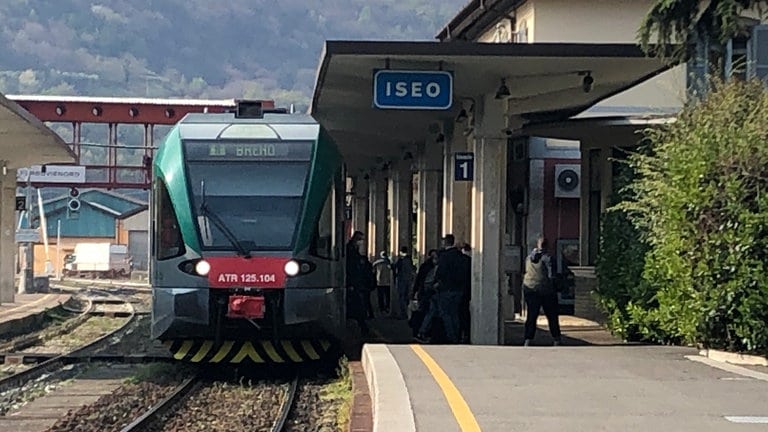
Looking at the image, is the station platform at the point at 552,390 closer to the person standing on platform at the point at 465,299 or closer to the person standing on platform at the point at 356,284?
the person standing on platform at the point at 465,299

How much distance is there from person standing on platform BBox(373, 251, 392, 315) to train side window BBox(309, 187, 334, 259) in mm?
11588

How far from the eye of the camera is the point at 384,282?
28531 millimetres

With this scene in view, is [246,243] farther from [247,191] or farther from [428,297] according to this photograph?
[428,297]

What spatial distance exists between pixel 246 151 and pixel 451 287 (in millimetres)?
3654

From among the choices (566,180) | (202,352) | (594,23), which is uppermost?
(594,23)

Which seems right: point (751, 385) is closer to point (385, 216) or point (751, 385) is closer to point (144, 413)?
point (144, 413)

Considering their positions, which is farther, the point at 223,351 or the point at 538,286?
the point at 538,286

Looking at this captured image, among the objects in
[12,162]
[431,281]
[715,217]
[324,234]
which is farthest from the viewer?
[12,162]

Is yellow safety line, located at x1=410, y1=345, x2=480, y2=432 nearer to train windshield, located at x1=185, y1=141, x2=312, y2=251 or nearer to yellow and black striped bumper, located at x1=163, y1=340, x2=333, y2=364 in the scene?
train windshield, located at x1=185, y1=141, x2=312, y2=251

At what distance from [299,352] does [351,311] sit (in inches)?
187

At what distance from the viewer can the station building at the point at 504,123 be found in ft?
52.8

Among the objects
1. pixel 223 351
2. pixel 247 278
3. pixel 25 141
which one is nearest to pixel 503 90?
pixel 247 278

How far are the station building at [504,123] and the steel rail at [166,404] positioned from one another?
395 cm

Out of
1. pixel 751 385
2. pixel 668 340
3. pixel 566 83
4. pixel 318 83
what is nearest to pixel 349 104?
pixel 318 83
